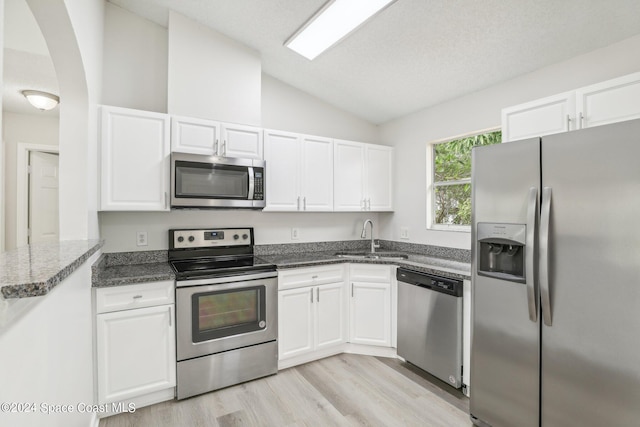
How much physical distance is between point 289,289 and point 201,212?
1084mm

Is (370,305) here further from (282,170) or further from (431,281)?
(282,170)

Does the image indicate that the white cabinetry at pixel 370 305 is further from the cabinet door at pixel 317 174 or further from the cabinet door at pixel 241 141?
the cabinet door at pixel 241 141

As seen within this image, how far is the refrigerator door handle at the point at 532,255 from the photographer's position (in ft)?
5.96

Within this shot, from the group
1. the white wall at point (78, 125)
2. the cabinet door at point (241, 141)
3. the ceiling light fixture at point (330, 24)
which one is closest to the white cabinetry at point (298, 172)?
the cabinet door at point (241, 141)

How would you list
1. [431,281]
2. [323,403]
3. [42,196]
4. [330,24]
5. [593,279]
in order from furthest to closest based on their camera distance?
[42,196] → [431,281] → [330,24] → [323,403] → [593,279]

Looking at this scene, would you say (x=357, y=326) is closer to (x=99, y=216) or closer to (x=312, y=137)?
(x=312, y=137)

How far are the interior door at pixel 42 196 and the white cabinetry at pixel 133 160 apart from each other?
7.73 feet

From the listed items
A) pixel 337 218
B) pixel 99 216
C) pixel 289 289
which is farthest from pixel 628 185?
pixel 99 216

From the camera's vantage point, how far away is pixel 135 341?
2256 mm

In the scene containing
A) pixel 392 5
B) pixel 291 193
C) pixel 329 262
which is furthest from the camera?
pixel 291 193

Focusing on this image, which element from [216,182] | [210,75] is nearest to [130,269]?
[216,182]

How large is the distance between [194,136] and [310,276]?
155cm

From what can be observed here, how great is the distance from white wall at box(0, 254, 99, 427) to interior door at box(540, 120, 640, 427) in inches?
87.6

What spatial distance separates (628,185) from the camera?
155 cm
